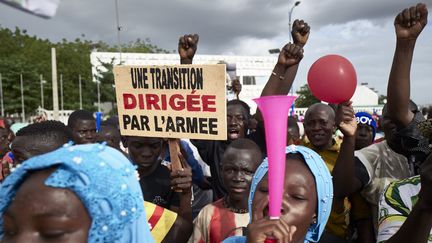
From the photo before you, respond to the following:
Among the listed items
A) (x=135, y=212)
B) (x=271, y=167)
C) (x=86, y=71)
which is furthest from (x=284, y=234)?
(x=86, y=71)

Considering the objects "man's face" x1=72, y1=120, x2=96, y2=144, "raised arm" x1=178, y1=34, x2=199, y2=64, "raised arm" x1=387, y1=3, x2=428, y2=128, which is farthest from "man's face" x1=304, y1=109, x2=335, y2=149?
"man's face" x1=72, y1=120, x2=96, y2=144

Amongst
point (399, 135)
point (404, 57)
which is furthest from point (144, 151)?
point (404, 57)

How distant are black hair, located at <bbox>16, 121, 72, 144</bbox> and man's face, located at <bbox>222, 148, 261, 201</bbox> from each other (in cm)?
109

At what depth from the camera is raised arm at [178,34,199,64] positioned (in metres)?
2.88

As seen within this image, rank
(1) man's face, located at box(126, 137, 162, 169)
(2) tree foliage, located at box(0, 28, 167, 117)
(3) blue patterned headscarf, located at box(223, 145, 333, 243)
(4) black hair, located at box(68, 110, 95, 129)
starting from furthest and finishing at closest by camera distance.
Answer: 1. (2) tree foliage, located at box(0, 28, 167, 117)
2. (4) black hair, located at box(68, 110, 95, 129)
3. (1) man's face, located at box(126, 137, 162, 169)
4. (3) blue patterned headscarf, located at box(223, 145, 333, 243)

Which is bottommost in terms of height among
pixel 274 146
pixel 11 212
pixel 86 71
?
pixel 11 212

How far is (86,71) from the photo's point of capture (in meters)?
40.7

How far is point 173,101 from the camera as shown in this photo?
8.06ft

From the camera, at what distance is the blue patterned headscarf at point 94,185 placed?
114 centimetres

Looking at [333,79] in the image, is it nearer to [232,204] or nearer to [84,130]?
[232,204]

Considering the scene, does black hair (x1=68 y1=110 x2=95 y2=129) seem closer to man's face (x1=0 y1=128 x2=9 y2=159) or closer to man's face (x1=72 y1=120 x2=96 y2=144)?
man's face (x1=72 y1=120 x2=96 y2=144)

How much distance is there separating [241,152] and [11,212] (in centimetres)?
184

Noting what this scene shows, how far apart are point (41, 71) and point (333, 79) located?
1480 inches

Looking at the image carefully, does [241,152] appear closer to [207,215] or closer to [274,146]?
[207,215]
